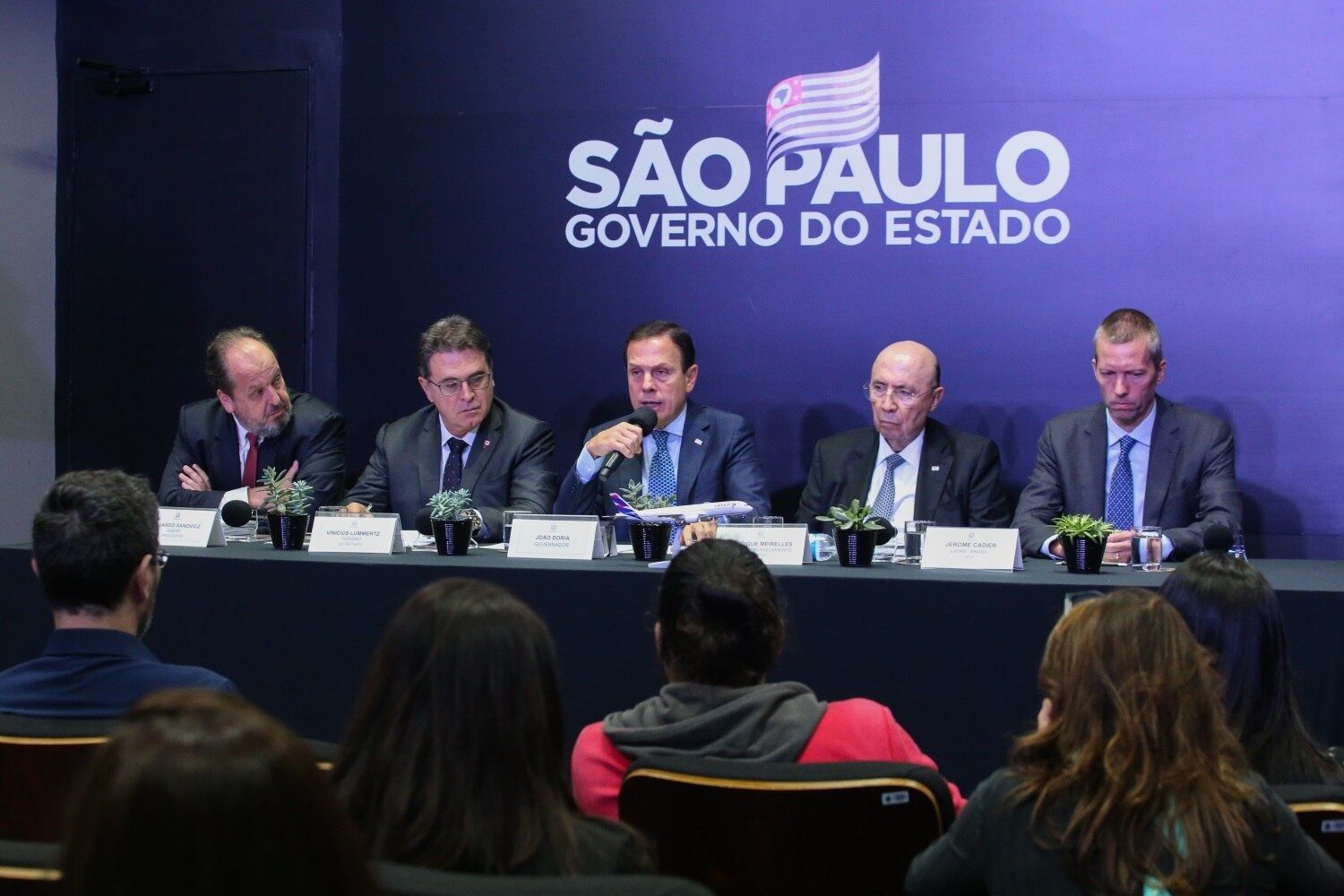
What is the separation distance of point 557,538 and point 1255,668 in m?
1.95

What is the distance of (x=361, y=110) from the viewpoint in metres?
5.60

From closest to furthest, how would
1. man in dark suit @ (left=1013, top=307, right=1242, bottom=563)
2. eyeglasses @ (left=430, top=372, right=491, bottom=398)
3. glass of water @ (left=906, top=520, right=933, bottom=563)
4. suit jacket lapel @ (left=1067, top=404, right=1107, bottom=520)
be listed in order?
glass of water @ (left=906, top=520, right=933, bottom=563) < man in dark suit @ (left=1013, top=307, right=1242, bottom=563) < suit jacket lapel @ (left=1067, top=404, right=1107, bottom=520) < eyeglasses @ (left=430, top=372, right=491, bottom=398)

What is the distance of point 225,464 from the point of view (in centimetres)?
481

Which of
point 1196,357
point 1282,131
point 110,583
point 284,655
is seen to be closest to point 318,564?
point 284,655

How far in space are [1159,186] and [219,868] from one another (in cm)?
480

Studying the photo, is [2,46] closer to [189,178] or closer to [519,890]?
[189,178]

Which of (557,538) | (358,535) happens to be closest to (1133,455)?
(557,538)

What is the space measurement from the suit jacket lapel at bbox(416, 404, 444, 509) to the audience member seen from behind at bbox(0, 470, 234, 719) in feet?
7.33

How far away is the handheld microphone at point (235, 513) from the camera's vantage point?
3.93 meters

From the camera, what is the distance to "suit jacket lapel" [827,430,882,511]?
15.3ft

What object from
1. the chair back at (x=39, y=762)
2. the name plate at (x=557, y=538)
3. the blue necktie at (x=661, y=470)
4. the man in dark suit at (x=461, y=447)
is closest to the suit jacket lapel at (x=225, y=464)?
the man in dark suit at (x=461, y=447)

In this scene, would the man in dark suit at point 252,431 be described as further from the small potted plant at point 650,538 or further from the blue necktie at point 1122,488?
the blue necktie at point 1122,488

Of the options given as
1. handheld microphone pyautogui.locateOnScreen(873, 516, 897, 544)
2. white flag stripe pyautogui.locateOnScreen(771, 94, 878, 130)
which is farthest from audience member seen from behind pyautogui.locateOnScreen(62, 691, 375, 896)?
white flag stripe pyautogui.locateOnScreen(771, 94, 878, 130)

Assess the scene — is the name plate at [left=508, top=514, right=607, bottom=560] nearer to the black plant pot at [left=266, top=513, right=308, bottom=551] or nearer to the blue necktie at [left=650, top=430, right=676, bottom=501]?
the black plant pot at [left=266, top=513, right=308, bottom=551]
